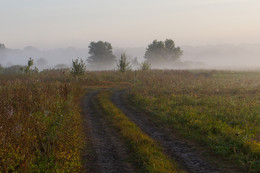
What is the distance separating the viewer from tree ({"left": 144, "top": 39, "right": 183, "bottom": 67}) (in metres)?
105

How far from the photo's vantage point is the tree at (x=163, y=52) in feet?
345

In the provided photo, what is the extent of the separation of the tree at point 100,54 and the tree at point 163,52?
805 inches

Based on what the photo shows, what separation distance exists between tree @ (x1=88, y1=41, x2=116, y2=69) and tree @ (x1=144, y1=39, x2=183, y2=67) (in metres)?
20.4

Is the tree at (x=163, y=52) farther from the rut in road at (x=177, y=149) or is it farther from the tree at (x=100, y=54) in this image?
the rut in road at (x=177, y=149)

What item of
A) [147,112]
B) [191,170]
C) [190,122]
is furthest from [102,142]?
[147,112]

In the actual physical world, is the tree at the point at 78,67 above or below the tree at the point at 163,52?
below

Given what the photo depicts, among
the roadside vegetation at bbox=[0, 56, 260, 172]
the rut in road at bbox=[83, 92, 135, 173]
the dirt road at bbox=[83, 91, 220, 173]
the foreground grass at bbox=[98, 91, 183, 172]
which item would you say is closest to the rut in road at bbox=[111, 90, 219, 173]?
the dirt road at bbox=[83, 91, 220, 173]

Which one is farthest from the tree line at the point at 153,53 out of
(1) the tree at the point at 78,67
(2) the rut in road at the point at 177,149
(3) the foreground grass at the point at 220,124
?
(2) the rut in road at the point at 177,149

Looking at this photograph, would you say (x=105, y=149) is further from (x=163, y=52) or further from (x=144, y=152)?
(x=163, y=52)

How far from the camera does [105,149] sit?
29.9 feet

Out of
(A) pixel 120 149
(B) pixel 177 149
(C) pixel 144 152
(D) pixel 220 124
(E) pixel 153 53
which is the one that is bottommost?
(B) pixel 177 149

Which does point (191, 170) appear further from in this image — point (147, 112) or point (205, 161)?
point (147, 112)

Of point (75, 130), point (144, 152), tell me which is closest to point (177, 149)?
point (144, 152)

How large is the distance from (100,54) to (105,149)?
101 meters
